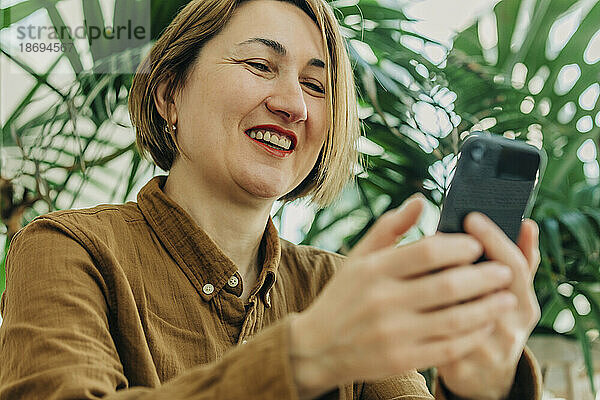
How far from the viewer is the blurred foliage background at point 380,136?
119cm

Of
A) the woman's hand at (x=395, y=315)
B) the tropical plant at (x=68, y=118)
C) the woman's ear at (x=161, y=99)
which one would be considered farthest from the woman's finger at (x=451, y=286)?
the tropical plant at (x=68, y=118)

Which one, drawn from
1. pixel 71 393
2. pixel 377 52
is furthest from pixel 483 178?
pixel 377 52

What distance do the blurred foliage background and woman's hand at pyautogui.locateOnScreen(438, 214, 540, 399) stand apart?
0.65 meters

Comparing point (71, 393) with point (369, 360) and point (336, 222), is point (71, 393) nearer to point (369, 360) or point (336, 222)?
point (369, 360)

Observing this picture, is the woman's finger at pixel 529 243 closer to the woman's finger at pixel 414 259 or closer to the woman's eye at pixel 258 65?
the woman's finger at pixel 414 259

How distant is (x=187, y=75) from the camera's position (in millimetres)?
849

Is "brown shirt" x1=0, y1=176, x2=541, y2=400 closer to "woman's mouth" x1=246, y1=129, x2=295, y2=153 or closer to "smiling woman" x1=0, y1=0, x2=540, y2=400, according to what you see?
"smiling woman" x1=0, y1=0, x2=540, y2=400

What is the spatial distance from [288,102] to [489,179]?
0.36 m

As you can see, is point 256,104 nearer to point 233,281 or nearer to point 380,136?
point 233,281

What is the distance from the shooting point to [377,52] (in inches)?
49.3

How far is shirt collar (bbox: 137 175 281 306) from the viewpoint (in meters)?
0.76

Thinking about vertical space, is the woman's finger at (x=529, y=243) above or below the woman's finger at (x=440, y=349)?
above

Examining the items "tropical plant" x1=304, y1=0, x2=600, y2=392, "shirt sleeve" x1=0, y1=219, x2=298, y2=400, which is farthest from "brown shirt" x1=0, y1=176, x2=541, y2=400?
"tropical plant" x1=304, y1=0, x2=600, y2=392

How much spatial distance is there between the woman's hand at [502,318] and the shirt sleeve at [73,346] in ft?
0.44
